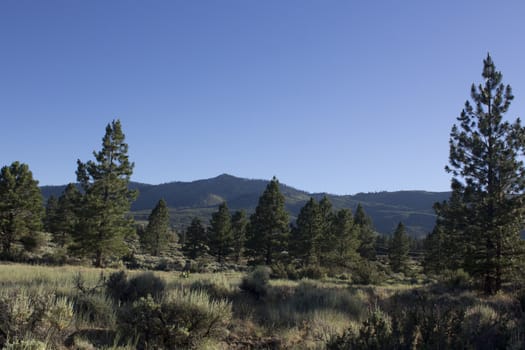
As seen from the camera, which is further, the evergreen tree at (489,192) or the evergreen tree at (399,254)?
the evergreen tree at (399,254)

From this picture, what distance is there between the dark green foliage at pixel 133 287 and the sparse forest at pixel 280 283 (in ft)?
0.13

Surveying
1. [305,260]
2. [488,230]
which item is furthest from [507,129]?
[305,260]

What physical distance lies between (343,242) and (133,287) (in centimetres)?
4387

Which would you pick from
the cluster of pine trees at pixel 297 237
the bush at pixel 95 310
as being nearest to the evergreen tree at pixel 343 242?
the cluster of pine trees at pixel 297 237

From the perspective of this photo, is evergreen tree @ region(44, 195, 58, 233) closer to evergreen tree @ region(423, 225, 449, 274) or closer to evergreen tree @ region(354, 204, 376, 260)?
evergreen tree @ region(354, 204, 376, 260)

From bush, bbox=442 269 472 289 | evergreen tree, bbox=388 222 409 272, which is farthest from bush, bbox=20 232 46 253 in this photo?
evergreen tree, bbox=388 222 409 272

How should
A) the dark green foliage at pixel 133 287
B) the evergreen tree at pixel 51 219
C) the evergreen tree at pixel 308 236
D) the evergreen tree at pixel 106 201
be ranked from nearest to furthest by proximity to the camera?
the dark green foliage at pixel 133 287 < the evergreen tree at pixel 106 201 < the evergreen tree at pixel 308 236 < the evergreen tree at pixel 51 219

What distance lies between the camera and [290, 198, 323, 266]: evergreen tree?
46.1 metres

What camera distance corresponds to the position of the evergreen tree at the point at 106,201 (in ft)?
98.4

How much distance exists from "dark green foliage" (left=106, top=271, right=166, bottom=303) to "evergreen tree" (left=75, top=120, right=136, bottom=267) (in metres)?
22.1

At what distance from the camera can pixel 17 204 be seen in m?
36.3

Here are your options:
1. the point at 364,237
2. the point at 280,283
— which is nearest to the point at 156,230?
the point at 364,237

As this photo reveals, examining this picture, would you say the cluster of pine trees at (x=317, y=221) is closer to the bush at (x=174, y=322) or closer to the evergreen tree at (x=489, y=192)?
the evergreen tree at (x=489, y=192)

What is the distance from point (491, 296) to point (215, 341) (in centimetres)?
1487
